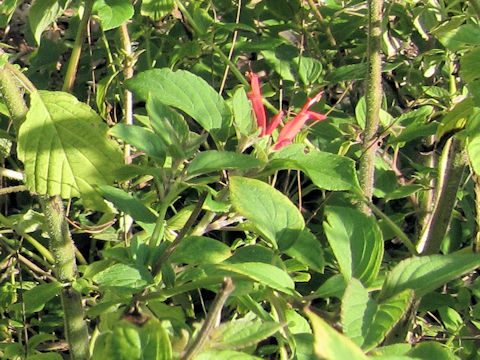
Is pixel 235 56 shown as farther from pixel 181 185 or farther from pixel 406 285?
pixel 406 285

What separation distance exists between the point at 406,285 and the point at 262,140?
22 centimetres

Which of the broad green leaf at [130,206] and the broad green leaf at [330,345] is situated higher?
the broad green leaf at [330,345]

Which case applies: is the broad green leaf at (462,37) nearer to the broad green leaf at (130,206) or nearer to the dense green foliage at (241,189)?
the dense green foliage at (241,189)

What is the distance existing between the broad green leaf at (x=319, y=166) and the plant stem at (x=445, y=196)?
1.38 feet

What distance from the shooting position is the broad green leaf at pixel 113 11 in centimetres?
106

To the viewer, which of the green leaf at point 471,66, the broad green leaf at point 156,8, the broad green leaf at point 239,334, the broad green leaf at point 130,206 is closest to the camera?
the broad green leaf at point 239,334

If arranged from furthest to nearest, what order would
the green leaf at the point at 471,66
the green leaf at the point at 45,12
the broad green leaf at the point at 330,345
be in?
the green leaf at the point at 45,12 → the green leaf at the point at 471,66 → the broad green leaf at the point at 330,345

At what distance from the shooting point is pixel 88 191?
0.98 meters

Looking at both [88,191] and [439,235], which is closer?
[88,191]

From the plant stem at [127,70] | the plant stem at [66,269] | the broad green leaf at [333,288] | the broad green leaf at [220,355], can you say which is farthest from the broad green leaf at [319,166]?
the plant stem at [127,70]

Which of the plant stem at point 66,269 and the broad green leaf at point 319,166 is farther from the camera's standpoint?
the plant stem at point 66,269

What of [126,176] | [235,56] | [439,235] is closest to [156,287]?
[126,176]

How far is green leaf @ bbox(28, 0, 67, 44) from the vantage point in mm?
1052

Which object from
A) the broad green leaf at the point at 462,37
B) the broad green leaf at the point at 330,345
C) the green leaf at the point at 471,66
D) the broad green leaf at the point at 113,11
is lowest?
the broad green leaf at the point at 330,345
